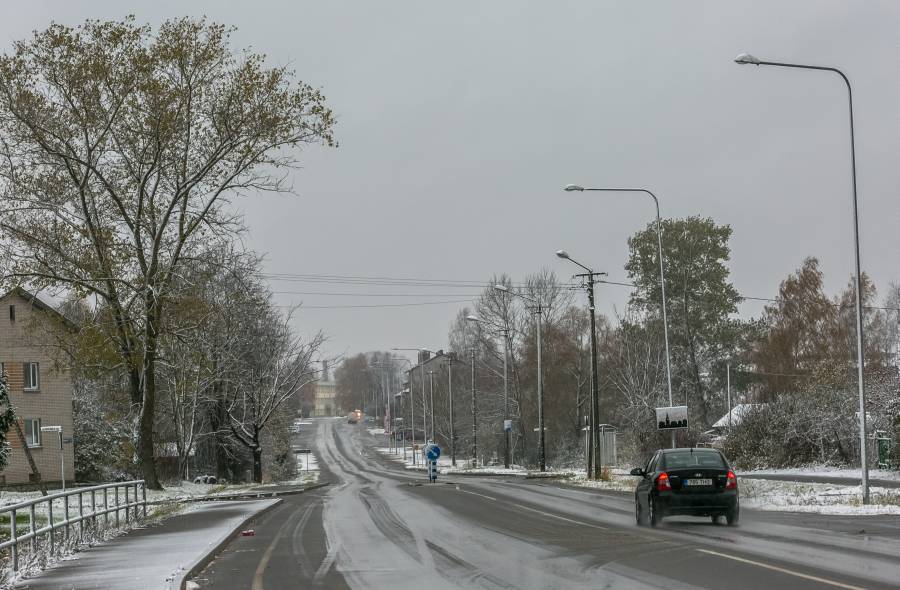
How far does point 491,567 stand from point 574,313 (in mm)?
82472

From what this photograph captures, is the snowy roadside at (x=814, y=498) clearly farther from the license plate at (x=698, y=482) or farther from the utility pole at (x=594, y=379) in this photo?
the utility pole at (x=594, y=379)

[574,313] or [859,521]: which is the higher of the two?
[574,313]

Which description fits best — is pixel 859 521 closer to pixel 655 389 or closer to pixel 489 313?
pixel 655 389

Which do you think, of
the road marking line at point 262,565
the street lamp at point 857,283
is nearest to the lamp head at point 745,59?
the street lamp at point 857,283

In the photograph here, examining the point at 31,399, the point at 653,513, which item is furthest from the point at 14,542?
the point at 31,399

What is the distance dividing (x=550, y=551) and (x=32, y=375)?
48700 millimetres

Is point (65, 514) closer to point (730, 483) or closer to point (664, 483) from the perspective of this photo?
point (664, 483)

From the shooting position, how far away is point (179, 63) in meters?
33.9

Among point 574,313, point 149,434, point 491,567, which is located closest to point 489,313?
point 574,313

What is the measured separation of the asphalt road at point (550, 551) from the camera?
39.5 feet

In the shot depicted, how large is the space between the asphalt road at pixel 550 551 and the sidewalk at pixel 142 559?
0.52 metres

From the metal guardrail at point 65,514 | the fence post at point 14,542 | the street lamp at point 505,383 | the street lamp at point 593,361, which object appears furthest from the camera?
the street lamp at point 505,383

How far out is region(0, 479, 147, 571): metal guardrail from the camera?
13594mm

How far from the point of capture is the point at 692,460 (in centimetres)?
2073
